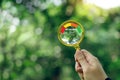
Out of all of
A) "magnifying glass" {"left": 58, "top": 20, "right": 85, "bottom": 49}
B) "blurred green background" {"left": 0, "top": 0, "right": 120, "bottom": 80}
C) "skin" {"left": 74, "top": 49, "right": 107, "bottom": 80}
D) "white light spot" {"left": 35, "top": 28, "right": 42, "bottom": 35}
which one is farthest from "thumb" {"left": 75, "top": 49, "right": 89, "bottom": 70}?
"white light spot" {"left": 35, "top": 28, "right": 42, "bottom": 35}

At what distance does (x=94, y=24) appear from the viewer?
12562 mm

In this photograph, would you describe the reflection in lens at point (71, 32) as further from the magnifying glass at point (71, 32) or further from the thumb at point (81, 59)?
the thumb at point (81, 59)

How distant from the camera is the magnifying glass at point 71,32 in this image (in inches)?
72.9

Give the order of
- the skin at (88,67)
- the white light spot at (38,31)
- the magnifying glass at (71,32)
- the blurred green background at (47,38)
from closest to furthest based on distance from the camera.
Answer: the skin at (88,67) < the magnifying glass at (71,32) < the blurred green background at (47,38) < the white light spot at (38,31)

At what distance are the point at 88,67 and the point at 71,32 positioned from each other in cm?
28

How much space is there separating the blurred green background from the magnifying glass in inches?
393

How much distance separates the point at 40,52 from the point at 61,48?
1.75 feet

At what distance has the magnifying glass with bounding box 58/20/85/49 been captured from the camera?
1853mm

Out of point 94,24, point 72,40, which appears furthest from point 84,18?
Result: point 72,40

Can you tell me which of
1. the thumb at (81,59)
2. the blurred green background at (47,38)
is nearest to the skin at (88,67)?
the thumb at (81,59)

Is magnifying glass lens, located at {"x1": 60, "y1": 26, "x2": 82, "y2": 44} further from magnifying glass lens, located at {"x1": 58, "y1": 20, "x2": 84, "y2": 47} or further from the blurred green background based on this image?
the blurred green background

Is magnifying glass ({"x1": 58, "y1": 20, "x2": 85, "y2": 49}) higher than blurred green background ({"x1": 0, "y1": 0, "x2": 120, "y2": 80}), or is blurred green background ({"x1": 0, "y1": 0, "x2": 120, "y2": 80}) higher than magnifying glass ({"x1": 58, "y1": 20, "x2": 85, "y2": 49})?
magnifying glass ({"x1": 58, "y1": 20, "x2": 85, "y2": 49})

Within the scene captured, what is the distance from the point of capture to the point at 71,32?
187 cm

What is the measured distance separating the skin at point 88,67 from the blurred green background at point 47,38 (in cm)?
1018
